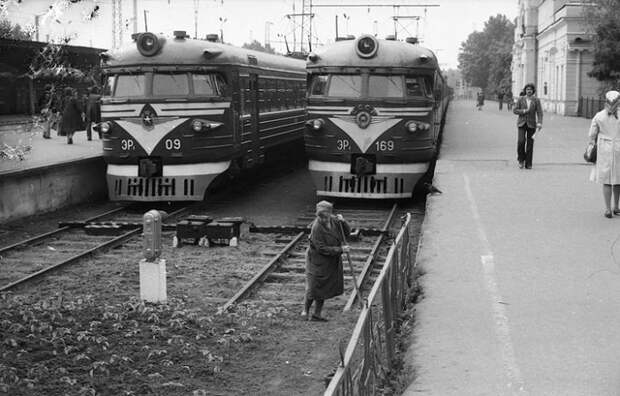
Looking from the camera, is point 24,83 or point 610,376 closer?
point 610,376

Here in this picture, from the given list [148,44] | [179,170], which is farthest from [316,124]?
[148,44]

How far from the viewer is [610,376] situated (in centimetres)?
577

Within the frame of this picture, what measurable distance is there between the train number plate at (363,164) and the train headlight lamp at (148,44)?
389 centimetres

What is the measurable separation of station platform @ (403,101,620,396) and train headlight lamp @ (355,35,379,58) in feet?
8.44

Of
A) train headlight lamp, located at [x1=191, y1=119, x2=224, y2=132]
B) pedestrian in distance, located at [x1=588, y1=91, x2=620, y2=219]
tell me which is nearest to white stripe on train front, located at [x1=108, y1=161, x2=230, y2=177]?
train headlight lamp, located at [x1=191, y1=119, x2=224, y2=132]

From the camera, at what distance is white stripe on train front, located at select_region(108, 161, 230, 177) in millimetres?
15852

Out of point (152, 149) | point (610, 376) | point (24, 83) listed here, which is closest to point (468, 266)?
point (610, 376)

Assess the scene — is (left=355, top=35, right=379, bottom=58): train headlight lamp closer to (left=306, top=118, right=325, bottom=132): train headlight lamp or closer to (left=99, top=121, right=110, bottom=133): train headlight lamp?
(left=306, top=118, right=325, bottom=132): train headlight lamp

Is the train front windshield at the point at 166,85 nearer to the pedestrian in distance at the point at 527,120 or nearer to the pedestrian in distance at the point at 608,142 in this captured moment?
the pedestrian in distance at the point at 527,120

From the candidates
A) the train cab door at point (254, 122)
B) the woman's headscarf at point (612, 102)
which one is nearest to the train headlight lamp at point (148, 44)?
the train cab door at point (254, 122)

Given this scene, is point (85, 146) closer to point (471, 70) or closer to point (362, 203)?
point (362, 203)

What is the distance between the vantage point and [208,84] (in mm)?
16078

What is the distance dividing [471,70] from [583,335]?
122660mm

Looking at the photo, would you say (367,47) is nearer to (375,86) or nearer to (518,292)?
(375,86)
